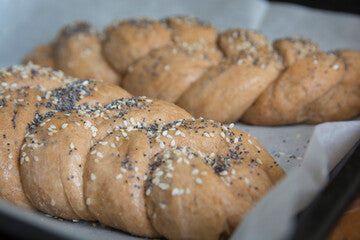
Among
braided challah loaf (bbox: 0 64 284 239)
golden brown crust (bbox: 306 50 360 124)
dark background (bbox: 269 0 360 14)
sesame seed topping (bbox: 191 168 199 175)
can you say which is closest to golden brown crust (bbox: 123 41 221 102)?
braided challah loaf (bbox: 0 64 284 239)

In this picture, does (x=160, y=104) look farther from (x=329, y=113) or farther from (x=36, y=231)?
(x=329, y=113)

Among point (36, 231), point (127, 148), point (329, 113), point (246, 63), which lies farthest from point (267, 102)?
point (36, 231)

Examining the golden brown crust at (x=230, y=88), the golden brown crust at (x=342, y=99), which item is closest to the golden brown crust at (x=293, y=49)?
the golden brown crust at (x=230, y=88)

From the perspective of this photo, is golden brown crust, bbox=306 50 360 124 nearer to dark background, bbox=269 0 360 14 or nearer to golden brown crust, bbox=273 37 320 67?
golden brown crust, bbox=273 37 320 67

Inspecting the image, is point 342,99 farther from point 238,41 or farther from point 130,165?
point 130,165

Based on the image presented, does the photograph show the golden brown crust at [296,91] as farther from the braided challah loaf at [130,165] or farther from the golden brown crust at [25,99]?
the golden brown crust at [25,99]

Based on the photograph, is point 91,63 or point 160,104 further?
point 91,63
